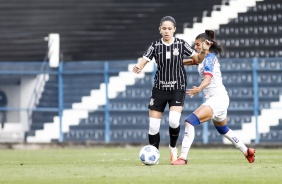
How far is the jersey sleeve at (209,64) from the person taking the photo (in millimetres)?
13547

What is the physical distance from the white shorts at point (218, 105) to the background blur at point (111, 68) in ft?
30.9

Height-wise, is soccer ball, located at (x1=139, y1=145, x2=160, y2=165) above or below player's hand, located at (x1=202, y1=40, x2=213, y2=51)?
below

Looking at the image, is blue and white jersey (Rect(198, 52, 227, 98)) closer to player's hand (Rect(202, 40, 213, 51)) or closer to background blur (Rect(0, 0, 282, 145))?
player's hand (Rect(202, 40, 213, 51))

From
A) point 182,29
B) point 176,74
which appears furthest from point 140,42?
point 176,74

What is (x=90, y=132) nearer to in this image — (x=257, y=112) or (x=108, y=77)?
(x=108, y=77)

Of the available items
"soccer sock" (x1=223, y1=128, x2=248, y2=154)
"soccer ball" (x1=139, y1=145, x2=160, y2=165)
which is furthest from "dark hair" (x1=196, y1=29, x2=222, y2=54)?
"soccer ball" (x1=139, y1=145, x2=160, y2=165)

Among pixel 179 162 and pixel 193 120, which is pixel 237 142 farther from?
pixel 179 162

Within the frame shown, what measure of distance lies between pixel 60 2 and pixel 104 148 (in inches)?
262

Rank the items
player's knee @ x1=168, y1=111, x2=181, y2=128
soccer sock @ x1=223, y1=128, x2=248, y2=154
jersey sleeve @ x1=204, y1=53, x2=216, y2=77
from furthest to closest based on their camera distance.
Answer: soccer sock @ x1=223, y1=128, x2=248, y2=154 → player's knee @ x1=168, y1=111, x2=181, y2=128 → jersey sleeve @ x1=204, y1=53, x2=216, y2=77

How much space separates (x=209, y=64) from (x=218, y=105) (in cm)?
61

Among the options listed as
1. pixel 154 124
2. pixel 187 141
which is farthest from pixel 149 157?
pixel 154 124

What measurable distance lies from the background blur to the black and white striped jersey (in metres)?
9.54

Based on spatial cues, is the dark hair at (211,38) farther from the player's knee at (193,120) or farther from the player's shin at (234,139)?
the player's shin at (234,139)

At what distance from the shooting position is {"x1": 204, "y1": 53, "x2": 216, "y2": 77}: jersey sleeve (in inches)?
533
